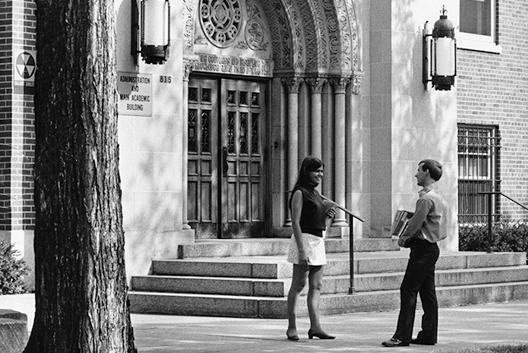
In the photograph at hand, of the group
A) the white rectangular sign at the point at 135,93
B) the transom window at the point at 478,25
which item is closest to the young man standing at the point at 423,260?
the white rectangular sign at the point at 135,93

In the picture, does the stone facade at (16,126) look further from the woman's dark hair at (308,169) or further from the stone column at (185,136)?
the woman's dark hair at (308,169)

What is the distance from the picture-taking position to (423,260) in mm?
12898

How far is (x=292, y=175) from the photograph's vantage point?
2012 cm

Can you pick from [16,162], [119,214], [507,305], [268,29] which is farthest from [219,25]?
[119,214]

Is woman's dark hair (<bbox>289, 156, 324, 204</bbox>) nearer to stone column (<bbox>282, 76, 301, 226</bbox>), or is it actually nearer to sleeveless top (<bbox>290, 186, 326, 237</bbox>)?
sleeveless top (<bbox>290, 186, 326, 237</bbox>)

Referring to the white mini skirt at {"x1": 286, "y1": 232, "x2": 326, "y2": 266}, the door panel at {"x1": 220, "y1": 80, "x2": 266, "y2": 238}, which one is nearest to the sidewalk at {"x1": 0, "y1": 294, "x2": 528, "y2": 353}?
the white mini skirt at {"x1": 286, "y1": 232, "x2": 326, "y2": 266}

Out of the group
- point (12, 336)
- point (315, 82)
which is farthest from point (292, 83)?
point (12, 336)

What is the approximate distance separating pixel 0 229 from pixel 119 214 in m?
7.65

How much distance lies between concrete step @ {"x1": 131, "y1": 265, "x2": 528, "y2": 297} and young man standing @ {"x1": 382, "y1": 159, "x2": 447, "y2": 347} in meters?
2.71

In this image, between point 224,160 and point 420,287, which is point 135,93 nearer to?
point 224,160

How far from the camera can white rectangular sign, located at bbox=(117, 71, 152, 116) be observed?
17156 mm

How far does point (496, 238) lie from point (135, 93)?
8580 mm

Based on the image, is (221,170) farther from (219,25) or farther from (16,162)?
(16,162)

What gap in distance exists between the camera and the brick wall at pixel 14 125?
1628cm
